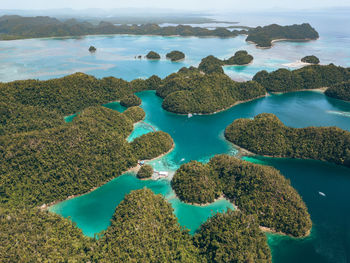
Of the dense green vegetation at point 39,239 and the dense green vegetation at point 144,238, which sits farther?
the dense green vegetation at point 144,238

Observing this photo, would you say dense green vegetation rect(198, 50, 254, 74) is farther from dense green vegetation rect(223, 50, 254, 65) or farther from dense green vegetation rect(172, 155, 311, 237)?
dense green vegetation rect(172, 155, 311, 237)

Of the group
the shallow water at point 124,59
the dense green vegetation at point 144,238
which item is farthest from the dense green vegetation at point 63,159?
the shallow water at point 124,59

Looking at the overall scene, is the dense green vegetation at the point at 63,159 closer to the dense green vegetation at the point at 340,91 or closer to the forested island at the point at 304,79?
the forested island at the point at 304,79

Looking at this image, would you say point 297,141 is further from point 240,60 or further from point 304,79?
point 240,60

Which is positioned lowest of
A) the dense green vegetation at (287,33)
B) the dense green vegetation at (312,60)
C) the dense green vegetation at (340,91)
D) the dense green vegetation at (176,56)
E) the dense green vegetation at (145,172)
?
the dense green vegetation at (145,172)

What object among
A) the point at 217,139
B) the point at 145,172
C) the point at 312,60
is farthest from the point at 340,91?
the point at 145,172

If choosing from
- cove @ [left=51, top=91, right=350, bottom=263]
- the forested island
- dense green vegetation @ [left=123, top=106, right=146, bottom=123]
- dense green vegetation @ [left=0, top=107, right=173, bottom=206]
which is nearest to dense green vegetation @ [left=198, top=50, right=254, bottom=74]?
the forested island

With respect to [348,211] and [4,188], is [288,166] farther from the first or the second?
[4,188]
